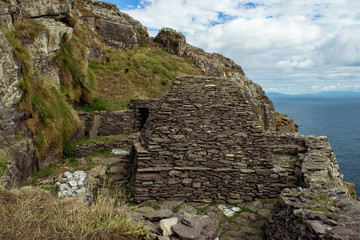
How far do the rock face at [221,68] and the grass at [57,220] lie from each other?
18221mm

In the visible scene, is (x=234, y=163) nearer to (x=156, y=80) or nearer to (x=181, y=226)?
(x=181, y=226)

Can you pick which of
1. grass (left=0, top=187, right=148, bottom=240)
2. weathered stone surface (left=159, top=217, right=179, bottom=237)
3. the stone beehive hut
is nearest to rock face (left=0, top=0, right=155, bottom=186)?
grass (left=0, top=187, right=148, bottom=240)

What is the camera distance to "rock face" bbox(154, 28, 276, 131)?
2127 cm

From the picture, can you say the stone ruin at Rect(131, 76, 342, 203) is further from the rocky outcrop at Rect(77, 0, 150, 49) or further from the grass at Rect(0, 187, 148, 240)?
the rocky outcrop at Rect(77, 0, 150, 49)

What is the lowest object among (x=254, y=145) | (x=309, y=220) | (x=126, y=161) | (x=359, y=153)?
(x=359, y=153)

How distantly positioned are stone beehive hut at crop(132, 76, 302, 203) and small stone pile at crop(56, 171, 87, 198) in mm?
1662

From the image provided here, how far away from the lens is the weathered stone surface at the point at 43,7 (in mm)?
12320

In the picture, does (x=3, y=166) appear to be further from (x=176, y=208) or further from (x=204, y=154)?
(x=204, y=154)

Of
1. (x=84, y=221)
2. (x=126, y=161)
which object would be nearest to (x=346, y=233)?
(x=84, y=221)

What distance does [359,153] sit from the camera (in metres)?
50.9

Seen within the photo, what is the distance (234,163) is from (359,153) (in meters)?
56.4

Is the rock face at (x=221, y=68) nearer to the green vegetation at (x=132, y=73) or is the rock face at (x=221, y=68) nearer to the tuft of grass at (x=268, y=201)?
the green vegetation at (x=132, y=73)

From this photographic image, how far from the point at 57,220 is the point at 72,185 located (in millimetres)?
2546

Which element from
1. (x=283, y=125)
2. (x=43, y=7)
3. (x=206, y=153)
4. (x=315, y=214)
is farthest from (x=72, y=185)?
(x=283, y=125)
